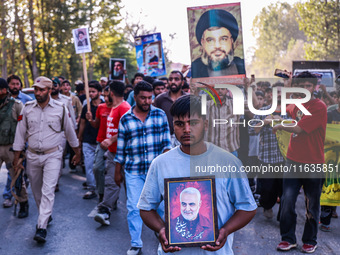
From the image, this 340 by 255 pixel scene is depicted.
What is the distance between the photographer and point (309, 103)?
15.6ft

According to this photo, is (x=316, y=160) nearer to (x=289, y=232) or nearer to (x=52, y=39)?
(x=289, y=232)

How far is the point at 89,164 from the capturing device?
25.3 ft

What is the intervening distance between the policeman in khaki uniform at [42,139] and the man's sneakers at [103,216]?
0.65 m

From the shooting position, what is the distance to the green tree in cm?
2742

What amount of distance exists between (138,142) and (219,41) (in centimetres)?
203

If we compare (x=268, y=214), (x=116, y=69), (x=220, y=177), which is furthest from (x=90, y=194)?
(x=116, y=69)

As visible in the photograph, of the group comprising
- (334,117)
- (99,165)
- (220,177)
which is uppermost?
(220,177)

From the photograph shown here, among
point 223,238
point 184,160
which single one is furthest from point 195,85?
point 223,238

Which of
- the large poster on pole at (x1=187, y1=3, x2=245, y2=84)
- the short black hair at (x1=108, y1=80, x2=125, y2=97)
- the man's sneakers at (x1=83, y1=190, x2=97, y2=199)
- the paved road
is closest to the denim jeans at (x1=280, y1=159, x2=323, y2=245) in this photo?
the paved road

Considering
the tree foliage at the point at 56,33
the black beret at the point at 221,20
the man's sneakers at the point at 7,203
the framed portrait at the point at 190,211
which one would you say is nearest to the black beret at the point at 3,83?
the man's sneakers at the point at 7,203

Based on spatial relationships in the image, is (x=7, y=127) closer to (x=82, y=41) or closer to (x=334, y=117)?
(x=82, y=41)

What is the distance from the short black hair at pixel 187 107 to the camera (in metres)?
Answer: 2.46

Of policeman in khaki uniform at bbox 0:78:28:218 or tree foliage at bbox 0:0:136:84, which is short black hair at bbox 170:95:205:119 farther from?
tree foliage at bbox 0:0:136:84

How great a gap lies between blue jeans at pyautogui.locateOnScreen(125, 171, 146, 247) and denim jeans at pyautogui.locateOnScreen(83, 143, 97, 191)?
9.21 ft
